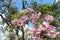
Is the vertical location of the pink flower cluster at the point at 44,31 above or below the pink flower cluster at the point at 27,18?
below

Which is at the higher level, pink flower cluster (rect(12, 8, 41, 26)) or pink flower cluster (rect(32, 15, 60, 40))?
pink flower cluster (rect(12, 8, 41, 26))

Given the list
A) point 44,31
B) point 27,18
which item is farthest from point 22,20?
point 44,31

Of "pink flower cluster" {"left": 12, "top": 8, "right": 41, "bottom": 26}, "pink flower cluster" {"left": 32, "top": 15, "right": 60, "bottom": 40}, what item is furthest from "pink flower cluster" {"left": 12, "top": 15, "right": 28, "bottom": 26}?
"pink flower cluster" {"left": 32, "top": 15, "right": 60, "bottom": 40}

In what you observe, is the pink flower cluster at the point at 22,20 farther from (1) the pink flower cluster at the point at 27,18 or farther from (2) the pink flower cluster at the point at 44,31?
(2) the pink flower cluster at the point at 44,31

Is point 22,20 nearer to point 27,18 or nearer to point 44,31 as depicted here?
point 27,18

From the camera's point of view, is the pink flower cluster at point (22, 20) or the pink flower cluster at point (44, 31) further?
the pink flower cluster at point (22, 20)

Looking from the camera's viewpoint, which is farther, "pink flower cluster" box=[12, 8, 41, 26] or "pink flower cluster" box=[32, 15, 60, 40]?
"pink flower cluster" box=[12, 8, 41, 26]

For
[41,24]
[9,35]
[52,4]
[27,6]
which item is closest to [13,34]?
[9,35]

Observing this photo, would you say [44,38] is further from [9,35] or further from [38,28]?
[9,35]

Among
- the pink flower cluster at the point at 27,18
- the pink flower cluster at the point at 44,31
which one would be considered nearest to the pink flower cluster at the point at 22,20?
the pink flower cluster at the point at 27,18

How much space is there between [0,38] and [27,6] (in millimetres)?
2362

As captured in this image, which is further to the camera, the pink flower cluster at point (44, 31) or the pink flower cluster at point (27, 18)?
the pink flower cluster at point (27, 18)

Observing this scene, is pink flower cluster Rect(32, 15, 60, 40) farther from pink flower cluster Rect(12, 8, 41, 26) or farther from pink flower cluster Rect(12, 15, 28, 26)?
pink flower cluster Rect(12, 15, 28, 26)

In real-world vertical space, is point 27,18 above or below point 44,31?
above
